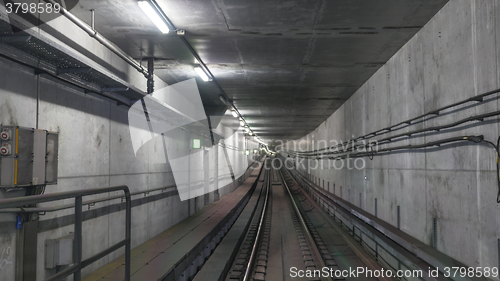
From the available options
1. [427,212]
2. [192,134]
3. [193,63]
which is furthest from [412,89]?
[192,134]

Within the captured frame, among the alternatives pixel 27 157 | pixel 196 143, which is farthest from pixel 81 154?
pixel 196 143

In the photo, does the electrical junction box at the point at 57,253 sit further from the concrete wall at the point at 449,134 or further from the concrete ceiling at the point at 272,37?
the concrete wall at the point at 449,134

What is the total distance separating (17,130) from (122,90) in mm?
2342

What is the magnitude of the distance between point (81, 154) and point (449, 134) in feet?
19.7

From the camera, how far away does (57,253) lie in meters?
5.13

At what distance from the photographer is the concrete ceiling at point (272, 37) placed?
18.2ft

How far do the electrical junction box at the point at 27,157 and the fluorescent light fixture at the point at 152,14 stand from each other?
88.5 inches

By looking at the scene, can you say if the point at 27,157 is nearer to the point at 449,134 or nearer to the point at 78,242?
the point at 78,242

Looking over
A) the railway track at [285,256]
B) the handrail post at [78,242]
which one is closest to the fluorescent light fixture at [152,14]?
the handrail post at [78,242]

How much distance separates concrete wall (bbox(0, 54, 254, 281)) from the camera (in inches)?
175

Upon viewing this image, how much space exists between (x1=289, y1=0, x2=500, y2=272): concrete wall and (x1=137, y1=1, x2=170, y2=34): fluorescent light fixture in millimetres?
4429

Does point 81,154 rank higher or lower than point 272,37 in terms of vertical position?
lower

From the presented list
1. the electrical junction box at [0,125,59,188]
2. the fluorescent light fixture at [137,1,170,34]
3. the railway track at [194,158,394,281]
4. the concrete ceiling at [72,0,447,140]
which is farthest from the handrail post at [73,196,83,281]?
the railway track at [194,158,394,281]

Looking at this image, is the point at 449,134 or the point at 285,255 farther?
the point at 285,255
